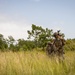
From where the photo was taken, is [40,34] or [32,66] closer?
[32,66]

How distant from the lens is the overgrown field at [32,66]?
6.32 metres

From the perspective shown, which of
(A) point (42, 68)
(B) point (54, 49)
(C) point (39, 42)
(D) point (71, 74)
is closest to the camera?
(D) point (71, 74)

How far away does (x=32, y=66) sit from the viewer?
22.1ft

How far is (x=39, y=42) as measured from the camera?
3828 cm

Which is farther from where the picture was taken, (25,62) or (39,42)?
(39,42)

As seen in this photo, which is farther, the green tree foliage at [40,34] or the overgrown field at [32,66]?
the green tree foliage at [40,34]

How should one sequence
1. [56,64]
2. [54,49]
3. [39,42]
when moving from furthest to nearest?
[39,42]
[54,49]
[56,64]

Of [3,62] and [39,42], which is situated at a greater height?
[39,42]

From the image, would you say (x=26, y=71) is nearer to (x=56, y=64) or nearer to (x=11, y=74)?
(x=11, y=74)

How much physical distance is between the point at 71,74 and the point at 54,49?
5107mm

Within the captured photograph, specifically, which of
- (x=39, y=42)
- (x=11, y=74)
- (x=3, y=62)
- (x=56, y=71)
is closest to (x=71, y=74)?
(x=56, y=71)

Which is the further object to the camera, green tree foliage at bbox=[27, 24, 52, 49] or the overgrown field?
green tree foliage at bbox=[27, 24, 52, 49]

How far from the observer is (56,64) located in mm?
6977

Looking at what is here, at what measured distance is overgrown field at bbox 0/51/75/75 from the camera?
6316 millimetres
